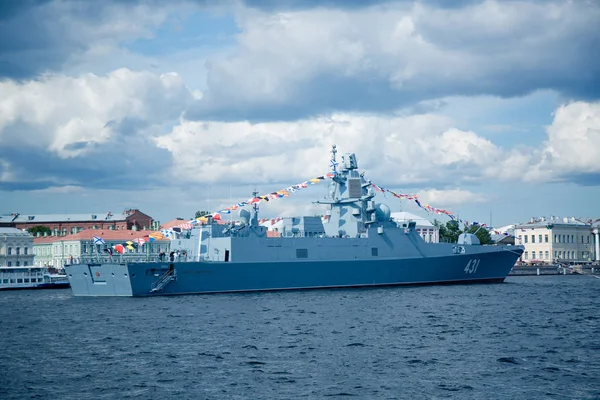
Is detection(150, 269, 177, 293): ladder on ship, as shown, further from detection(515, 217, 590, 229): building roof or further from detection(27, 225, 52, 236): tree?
detection(27, 225, 52, 236): tree

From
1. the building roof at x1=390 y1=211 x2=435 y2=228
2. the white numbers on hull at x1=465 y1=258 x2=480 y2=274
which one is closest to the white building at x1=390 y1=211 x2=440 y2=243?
the building roof at x1=390 y1=211 x2=435 y2=228

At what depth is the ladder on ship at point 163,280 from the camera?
3688 centimetres

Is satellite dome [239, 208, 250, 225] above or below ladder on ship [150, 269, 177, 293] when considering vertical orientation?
above

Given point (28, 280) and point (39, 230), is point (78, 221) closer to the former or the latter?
point (39, 230)

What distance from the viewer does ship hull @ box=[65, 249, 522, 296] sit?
36.9 metres

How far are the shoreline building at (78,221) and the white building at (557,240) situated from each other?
46.3 metres

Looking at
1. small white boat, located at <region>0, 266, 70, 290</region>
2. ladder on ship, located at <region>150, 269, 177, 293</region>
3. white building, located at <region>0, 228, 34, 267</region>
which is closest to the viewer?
ladder on ship, located at <region>150, 269, 177, 293</region>

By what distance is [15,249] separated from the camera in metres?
69.1

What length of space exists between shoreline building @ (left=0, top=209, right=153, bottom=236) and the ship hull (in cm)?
5956

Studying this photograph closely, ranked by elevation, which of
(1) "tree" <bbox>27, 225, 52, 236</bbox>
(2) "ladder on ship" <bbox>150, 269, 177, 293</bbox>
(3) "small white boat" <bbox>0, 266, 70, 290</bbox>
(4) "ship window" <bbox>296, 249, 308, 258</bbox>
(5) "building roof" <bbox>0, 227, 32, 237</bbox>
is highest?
(1) "tree" <bbox>27, 225, 52, 236</bbox>

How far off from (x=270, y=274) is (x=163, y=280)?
5.55 m

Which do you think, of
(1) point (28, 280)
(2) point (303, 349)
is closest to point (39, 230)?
(1) point (28, 280)

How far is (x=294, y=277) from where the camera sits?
131 feet

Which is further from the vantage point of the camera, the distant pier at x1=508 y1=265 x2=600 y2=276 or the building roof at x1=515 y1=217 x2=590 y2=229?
the building roof at x1=515 y1=217 x2=590 y2=229
